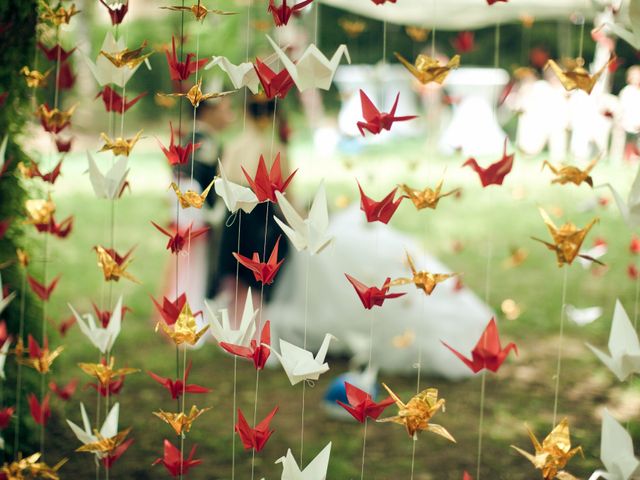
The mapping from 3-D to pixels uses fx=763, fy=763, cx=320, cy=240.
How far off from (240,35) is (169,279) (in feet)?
5.77

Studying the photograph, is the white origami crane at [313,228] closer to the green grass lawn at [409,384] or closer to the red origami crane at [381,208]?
the red origami crane at [381,208]

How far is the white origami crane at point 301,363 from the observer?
1.40 metres

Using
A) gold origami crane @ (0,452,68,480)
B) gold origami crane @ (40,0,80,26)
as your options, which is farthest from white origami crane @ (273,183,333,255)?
gold origami crane @ (0,452,68,480)

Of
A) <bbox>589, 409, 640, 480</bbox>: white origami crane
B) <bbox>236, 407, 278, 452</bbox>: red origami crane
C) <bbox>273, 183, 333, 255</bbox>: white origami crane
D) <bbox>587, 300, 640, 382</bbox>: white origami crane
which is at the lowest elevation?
<bbox>236, 407, 278, 452</bbox>: red origami crane

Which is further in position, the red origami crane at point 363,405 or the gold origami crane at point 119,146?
the gold origami crane at point 119,146

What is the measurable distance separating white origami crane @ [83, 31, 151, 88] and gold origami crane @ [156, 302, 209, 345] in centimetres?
51

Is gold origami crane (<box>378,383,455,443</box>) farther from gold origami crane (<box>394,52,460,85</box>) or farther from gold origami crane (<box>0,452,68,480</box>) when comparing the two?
gold origami crane (<box>0,452,68,480</box>)

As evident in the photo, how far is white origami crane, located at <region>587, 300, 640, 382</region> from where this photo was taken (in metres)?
1.32

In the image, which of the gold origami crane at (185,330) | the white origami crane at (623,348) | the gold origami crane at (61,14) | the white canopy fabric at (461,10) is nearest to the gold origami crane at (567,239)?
the white origami crane at (623,348)

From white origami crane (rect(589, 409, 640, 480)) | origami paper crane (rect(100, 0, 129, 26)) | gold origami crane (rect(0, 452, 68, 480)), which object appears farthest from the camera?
gold origami crane (rect(0, 452, 68, 480))

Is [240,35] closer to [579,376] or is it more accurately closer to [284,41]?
[579,376]

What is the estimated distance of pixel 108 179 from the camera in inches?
63.5

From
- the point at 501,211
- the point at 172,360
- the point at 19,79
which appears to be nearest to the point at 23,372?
the point at 19,79

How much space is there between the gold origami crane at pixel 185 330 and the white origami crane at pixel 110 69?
1.66 ft
